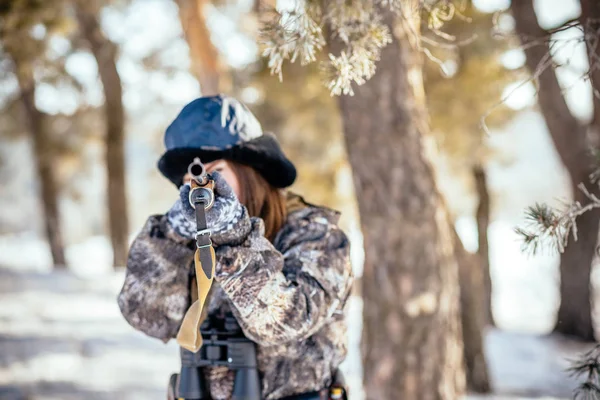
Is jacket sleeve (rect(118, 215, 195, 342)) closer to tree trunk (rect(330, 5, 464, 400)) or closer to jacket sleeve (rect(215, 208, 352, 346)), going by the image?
jacket sleeve (rect(215, 208, 352, 346))

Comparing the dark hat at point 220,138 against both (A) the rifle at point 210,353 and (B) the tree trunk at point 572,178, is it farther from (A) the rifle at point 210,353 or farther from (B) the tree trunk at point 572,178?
(B) the tree trunk at point 572,178

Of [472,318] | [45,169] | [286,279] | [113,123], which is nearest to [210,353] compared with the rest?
[286,279]

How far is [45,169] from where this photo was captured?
11578mm

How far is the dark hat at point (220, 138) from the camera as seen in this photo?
5.99 feet

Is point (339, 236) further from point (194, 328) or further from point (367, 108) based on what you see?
point (367, 108)

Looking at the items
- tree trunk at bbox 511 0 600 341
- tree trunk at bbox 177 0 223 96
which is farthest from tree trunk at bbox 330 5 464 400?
tree trunk at bbox 511 0 600 341

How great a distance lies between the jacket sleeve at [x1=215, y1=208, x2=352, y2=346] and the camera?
1526 millimetres

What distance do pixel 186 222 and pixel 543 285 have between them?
16.6m

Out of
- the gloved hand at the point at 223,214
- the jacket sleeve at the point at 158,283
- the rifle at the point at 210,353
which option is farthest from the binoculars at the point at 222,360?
the gloved hand at the point at 223,214

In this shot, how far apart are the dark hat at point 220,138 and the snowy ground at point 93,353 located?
3614 millimetres

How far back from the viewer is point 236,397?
175 cm

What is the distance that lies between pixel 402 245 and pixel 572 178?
493cm

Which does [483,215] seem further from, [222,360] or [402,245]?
[222,360]

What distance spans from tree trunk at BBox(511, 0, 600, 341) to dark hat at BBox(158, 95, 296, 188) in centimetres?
513
